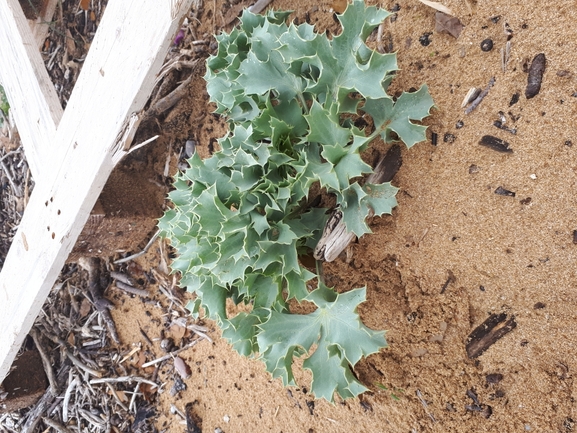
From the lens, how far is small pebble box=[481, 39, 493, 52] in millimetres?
1535

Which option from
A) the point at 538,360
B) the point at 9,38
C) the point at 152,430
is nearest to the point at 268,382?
the point at 152,430

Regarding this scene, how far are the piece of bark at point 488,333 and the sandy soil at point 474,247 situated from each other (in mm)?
18

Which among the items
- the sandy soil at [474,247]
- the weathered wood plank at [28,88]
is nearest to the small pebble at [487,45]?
the sandy soil at [474,247]

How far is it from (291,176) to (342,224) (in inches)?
10.6

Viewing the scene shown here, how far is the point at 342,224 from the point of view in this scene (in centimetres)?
165

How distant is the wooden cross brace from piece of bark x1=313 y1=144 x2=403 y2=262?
0.94 meters

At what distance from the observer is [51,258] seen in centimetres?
226

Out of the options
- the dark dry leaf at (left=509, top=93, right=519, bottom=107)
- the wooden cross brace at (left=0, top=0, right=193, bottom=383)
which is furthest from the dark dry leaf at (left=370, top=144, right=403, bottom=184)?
the wooden cross brace at (left=0, top=0, right=193, bottom=383)

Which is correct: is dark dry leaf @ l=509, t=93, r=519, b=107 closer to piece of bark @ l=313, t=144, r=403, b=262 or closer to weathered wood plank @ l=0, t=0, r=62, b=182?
piece of bark @ l=313, t=144, r=403, b=262

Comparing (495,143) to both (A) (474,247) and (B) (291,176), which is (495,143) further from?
(B) (291,176)

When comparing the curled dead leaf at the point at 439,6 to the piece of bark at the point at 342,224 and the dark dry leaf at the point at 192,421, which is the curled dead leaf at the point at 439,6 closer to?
the piece of bark at the point at 342,224

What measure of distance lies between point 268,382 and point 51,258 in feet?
3.88

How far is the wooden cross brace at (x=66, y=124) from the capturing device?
190 centimetres

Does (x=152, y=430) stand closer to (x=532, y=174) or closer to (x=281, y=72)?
(x=281, y=72)
